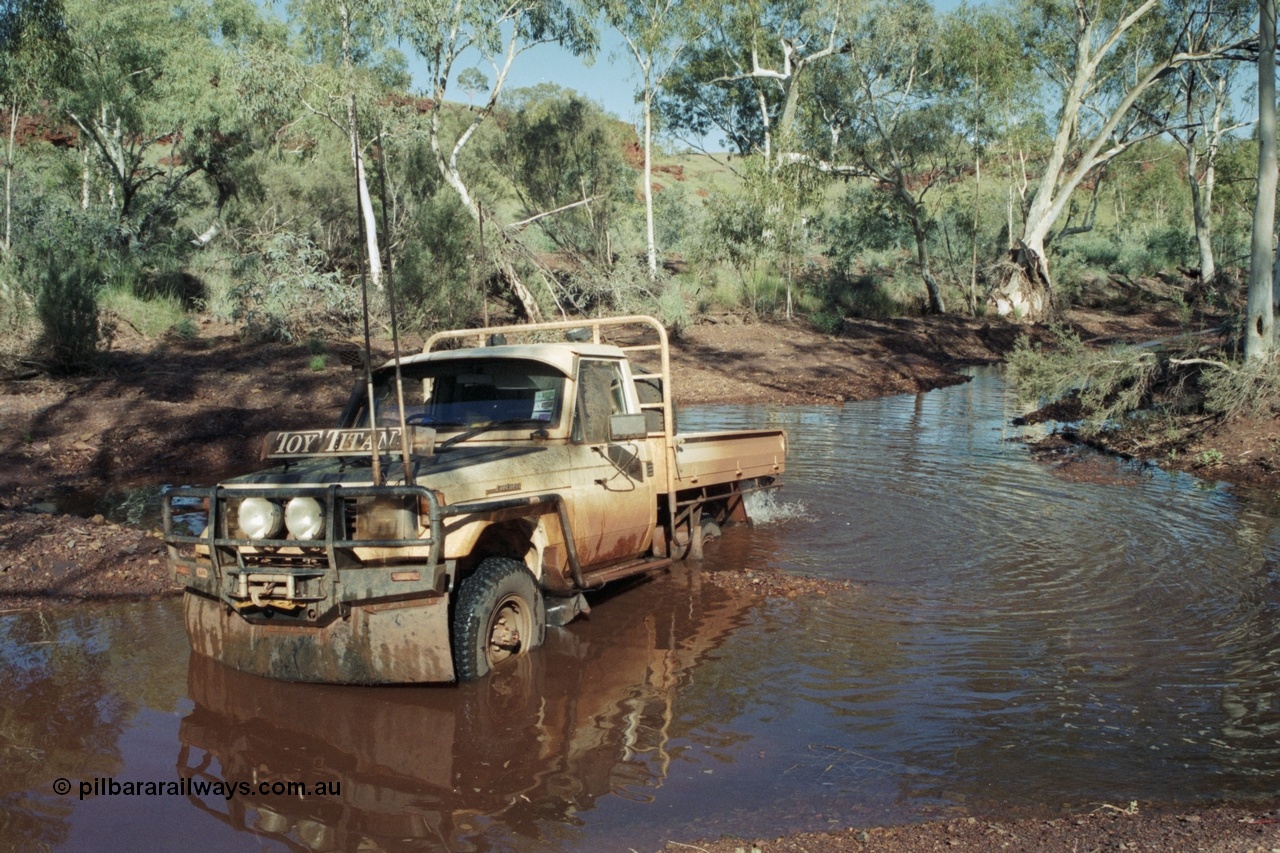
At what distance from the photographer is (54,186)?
3606 centimetres

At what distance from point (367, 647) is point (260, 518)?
875 millimetres

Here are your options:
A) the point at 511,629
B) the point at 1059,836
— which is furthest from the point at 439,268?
the point at 1059,836

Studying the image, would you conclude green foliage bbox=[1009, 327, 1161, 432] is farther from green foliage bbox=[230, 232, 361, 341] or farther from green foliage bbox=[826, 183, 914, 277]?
green foliage bbox=[826, 183, 914, 277]

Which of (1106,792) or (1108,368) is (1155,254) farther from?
(1106,792)

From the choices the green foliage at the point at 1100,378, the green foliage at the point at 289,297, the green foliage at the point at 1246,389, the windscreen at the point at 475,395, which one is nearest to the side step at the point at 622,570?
the windscreen at the point at 475,395

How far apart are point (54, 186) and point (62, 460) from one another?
2792 centimetres

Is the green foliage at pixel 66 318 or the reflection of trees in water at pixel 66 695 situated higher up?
the green foliage at pixel 66 318

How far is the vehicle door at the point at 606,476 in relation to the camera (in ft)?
22.2

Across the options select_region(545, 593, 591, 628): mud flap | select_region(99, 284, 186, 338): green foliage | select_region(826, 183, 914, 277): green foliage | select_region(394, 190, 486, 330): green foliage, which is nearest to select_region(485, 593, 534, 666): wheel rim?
select_region(545, 593, 591, 628): mud flap

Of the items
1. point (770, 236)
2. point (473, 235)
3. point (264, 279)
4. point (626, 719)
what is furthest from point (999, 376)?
point (626, 719)

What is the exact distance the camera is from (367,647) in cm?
545

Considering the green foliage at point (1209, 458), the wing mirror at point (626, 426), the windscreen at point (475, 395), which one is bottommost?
the green foliage at point (1209, 458)

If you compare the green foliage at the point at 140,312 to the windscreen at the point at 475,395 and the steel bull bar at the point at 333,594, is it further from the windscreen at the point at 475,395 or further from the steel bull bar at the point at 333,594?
the steel bull bar at the point at 333,594

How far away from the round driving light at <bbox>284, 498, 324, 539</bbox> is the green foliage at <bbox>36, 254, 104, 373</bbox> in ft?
43.4
